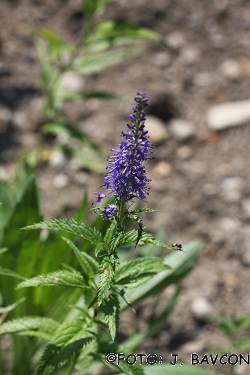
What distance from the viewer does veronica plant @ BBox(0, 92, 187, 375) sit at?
1.49m

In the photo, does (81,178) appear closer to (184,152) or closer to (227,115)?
(184,152)

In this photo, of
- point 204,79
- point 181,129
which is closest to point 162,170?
point 181,129

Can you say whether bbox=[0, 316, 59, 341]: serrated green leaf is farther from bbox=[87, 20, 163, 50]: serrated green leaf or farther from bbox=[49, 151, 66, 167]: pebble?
bbox=[49, 151, 66, 167]: pebble

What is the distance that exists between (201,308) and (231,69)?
6.39 feet

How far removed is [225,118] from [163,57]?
715 mm

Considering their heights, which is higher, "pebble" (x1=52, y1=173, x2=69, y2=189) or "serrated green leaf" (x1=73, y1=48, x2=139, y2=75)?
"serrated green leaf" (x1=73, y1=48, x2=139, y2=75)

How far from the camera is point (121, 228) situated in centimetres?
156

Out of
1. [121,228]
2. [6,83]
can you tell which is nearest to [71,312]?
[121,228]

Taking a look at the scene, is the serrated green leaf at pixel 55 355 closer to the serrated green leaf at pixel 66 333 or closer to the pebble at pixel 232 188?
the serrated green leaf at pixel 66 333

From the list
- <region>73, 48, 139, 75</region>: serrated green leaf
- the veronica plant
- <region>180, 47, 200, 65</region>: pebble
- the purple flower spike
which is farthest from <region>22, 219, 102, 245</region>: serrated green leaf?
<region>180, 47, 200, 65</region>: pebble

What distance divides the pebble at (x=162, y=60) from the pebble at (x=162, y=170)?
88cm

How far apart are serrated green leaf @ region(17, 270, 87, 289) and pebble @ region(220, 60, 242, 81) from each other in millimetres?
2795

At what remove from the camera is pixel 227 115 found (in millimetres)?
3947

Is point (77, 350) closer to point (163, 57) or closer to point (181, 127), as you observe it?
point (181, 127)
